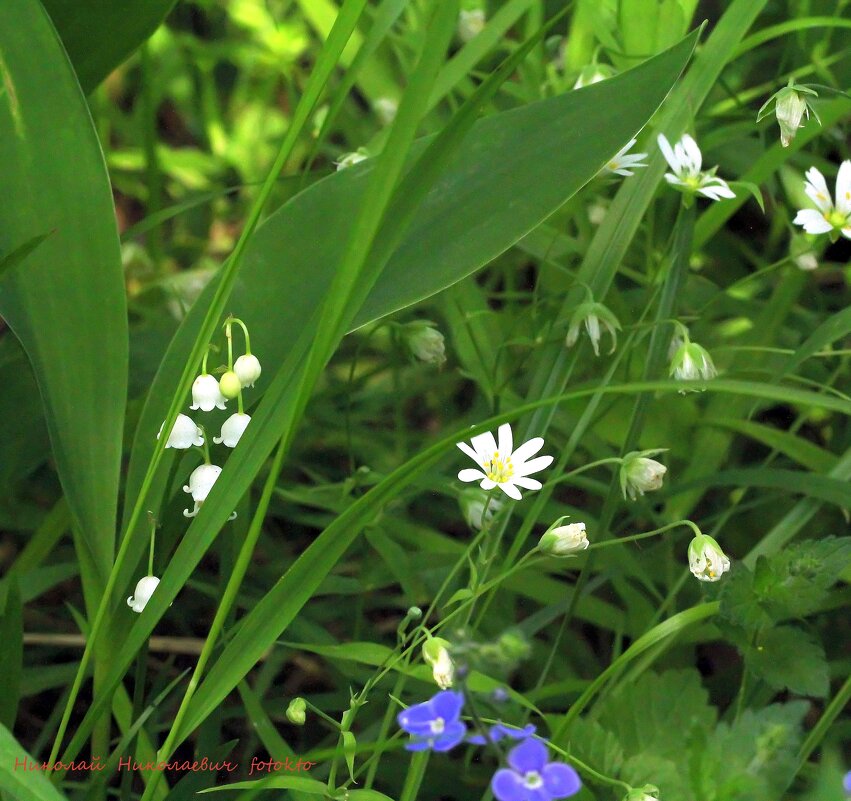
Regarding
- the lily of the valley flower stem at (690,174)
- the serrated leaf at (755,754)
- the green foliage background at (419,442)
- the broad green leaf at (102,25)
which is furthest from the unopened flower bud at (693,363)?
the broad green leaf at (102,25)

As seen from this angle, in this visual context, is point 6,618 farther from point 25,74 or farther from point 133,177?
point 133,177

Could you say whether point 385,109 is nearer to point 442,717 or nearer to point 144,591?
point 144,591

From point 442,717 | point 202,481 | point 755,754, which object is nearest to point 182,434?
point 202,481

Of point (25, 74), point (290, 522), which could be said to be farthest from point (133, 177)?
point (25, 74)

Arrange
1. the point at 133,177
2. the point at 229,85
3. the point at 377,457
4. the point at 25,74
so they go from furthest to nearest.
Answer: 1. the point at 229,85
2. the point at 133,177
3. the point at 377,457
4. the point at 25,74

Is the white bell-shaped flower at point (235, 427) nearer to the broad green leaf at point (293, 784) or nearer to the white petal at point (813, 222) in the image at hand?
the broad green leaf at point (293, 784)

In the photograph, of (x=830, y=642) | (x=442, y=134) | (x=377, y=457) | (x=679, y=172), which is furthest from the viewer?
(x=377, y=457)
